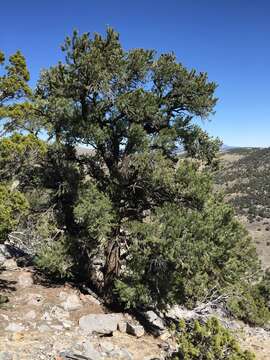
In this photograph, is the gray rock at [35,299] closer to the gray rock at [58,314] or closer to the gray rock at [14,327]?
the gray rock at [58,314]

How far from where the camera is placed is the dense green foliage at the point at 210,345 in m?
→ 9.27

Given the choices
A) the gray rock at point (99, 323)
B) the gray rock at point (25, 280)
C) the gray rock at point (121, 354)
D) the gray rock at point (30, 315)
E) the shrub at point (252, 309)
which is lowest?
the shrub at point (252, 309)

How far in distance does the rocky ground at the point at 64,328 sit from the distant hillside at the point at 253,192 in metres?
34.5

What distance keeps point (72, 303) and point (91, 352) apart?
3.42m

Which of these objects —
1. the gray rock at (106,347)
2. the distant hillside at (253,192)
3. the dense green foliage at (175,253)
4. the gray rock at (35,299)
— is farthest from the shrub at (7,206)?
the distant hillside at (253,192)

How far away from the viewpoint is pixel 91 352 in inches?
460

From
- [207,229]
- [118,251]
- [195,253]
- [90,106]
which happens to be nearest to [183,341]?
[195,253]

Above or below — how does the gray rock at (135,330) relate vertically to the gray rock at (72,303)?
below

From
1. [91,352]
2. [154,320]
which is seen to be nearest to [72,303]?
[91,352]

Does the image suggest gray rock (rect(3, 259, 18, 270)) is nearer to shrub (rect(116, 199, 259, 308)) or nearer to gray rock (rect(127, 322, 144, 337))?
shrub (rect(116, 199, 259, 308))

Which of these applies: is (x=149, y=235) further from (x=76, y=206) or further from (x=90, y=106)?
(x=90, y=106)

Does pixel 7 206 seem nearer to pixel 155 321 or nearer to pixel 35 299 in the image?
pixel 35 299

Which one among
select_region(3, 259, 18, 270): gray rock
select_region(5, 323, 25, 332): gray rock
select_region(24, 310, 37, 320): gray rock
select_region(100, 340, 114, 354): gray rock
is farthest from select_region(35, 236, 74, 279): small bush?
select_region(100, 340, 114, 354): gray rock

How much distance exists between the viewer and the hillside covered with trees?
45.0ft
